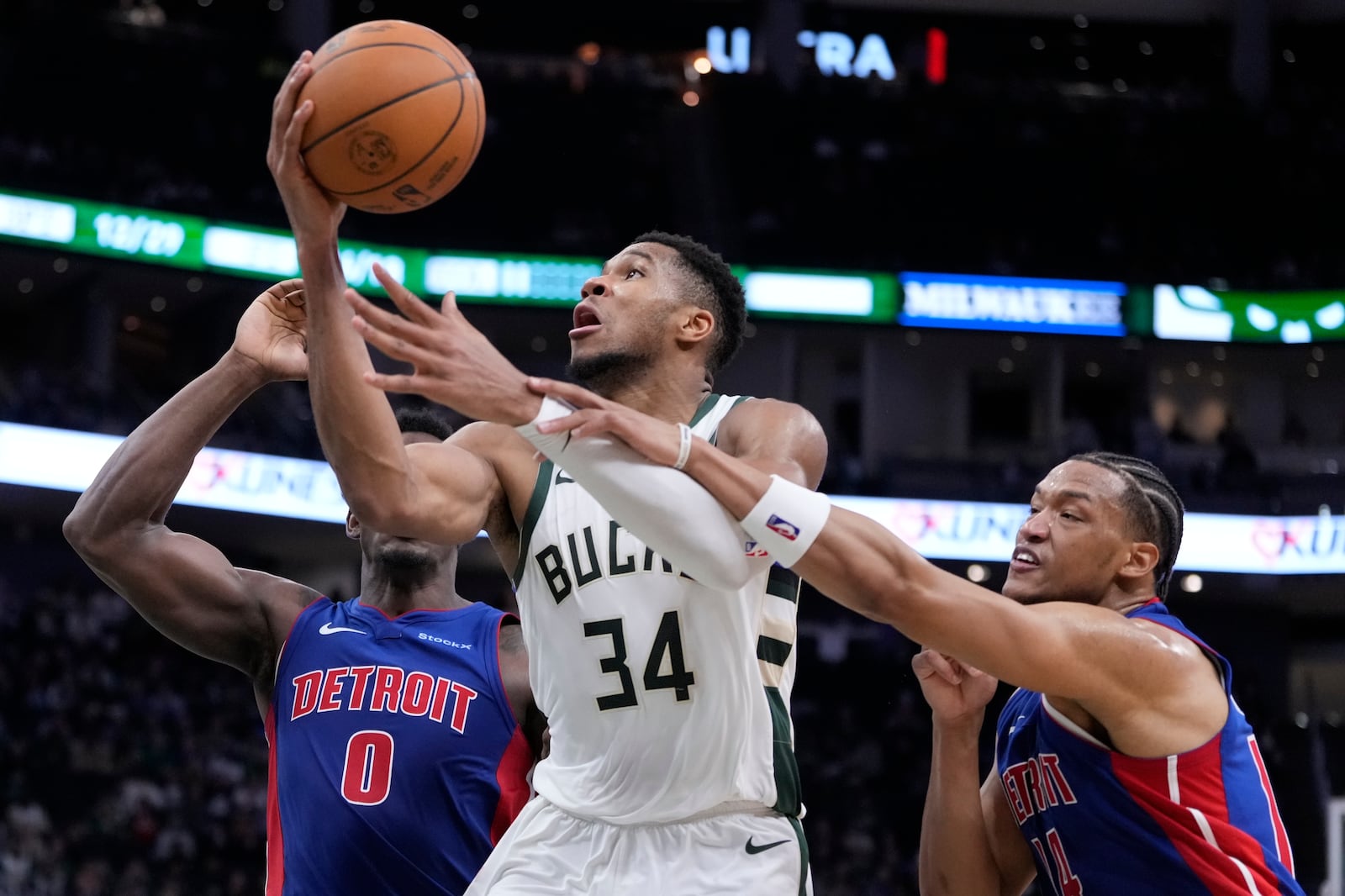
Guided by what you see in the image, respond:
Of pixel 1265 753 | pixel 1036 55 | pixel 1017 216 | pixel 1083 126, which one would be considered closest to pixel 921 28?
pixel 1036 55

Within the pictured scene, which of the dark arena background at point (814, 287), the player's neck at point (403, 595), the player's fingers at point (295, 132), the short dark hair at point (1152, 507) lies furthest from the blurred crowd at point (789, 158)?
the player's fingers at point (295, 132)

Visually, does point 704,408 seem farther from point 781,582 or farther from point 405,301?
point 405,301

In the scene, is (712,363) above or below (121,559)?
above

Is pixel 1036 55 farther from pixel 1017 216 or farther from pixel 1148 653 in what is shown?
pixel 1148 653

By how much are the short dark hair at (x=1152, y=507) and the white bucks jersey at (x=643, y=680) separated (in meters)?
1.20

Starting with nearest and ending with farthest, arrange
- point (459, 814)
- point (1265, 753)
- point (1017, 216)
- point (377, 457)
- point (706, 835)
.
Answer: point (377, 457) → point (706, 835) → point (459, 814) → point (1265, 753) → point (1017, 216)

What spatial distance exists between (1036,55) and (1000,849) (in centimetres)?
2738

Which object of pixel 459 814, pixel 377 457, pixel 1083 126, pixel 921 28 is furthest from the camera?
pixel 921 28

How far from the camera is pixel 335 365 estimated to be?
10.8 ft

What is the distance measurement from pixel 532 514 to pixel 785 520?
2.54 ft

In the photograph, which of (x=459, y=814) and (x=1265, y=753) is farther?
(x=1265, y=753)

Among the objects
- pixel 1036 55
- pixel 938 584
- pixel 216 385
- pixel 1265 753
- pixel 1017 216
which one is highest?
pixel 1036 55

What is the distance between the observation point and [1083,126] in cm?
2633

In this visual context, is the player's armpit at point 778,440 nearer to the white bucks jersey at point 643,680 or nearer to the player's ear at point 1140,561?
the white bucks jersey at point 643,680
